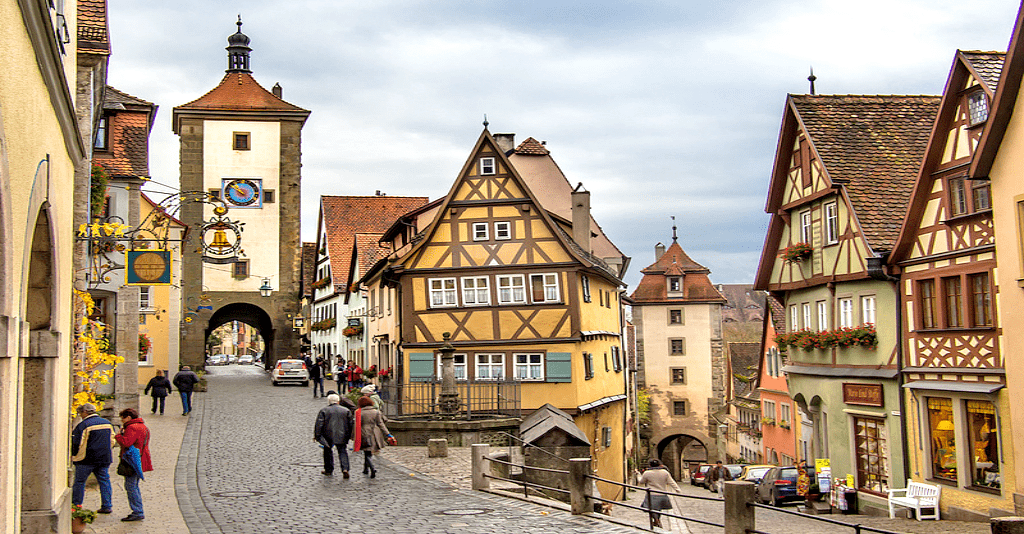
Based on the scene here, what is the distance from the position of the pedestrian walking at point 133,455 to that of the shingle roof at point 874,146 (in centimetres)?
1617

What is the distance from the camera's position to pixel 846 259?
78.7 feet

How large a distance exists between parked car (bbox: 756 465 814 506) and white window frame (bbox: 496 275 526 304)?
9.61 metres

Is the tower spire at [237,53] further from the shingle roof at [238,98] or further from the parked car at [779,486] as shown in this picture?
the parked car at [779,486]

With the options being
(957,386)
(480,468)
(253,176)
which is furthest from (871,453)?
(253,176)

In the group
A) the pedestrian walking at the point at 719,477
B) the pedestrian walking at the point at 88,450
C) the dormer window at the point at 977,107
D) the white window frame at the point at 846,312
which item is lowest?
the pedestrian walking at the point at 719,477

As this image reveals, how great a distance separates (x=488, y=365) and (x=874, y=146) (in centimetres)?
1365

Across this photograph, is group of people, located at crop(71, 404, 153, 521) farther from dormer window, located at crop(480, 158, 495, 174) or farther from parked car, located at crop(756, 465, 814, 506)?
dormer window, located at crop(480, 158, 495, 174)

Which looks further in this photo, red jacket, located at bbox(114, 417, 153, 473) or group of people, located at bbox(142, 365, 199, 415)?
group of people, located at bbox(142, 365, 199, 415)

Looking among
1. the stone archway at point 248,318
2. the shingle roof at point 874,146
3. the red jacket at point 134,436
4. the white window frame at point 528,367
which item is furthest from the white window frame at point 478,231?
the stone archway at point 248,318

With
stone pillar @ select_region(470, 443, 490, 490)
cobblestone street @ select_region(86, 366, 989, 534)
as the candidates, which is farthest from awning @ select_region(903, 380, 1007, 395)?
stone pillar @ select_region(470, 443, 490, 490)

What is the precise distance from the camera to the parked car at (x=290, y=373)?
44.8 meters

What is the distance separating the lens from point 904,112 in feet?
86.4

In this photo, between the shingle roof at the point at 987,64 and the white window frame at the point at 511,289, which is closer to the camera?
the shingle roof at the point at 987,64

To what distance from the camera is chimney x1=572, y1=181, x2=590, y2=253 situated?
37.6m
